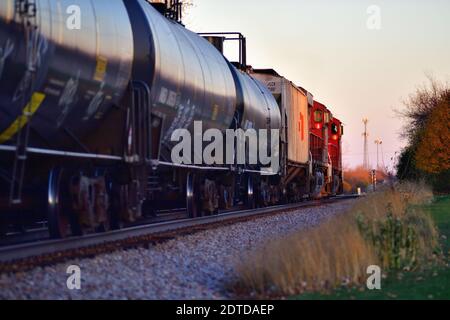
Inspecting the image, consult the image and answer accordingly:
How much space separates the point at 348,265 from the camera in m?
9.30

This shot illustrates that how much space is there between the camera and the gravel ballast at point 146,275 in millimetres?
7961

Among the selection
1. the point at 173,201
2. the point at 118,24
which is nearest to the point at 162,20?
the point at 118,24

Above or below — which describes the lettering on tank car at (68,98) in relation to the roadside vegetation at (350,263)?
above

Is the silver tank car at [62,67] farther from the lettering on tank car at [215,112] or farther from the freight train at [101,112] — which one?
the lettering on tank car at [215,112]

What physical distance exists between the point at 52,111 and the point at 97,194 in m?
2.05

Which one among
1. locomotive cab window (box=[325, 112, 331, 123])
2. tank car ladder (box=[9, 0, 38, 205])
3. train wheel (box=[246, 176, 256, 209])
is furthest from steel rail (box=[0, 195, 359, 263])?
locomotive cab window (box=[325, 112, 331, 123])

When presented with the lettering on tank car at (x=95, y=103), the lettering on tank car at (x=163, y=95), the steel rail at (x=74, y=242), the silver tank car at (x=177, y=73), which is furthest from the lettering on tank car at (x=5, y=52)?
the lettering on tank car at (x=163, y=95)

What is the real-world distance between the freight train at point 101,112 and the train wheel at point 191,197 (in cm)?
3

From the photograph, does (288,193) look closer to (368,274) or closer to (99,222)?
(99,222)

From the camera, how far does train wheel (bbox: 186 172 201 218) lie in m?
18.5

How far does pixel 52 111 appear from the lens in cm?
1088

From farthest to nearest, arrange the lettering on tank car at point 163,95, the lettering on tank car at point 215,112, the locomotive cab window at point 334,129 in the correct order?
the locomotive cab window at point 334,129 → the lettering on tank car at point 215,112 → the lettering on tank car at point 163,95

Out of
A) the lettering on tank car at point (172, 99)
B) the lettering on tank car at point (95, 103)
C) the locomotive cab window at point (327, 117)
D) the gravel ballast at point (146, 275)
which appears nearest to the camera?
the gravel ballast at point (146, 275)

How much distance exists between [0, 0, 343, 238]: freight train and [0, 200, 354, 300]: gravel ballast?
1.29 meters
